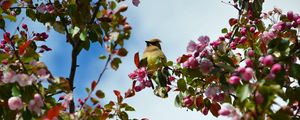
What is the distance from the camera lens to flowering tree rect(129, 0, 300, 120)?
8.54 ft

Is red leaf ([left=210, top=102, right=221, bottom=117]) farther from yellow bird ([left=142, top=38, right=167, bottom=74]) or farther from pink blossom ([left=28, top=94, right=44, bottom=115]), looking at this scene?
pink blossom ([left=28, top=94, right=44, bottom=115])

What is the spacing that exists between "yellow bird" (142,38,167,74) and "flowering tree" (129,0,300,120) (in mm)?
41

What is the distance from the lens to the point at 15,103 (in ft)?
9.78

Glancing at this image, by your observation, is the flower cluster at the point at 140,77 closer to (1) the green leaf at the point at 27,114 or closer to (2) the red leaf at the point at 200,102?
(2) the red leaf at the point at 200,102

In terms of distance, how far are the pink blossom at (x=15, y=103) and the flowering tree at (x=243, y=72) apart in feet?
3.84

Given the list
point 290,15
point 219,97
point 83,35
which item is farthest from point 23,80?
point 290,15

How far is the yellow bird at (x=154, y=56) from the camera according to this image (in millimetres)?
4344


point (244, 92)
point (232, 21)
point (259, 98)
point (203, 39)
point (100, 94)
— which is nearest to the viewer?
point (259, 98)

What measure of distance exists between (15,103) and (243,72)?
1359 mm

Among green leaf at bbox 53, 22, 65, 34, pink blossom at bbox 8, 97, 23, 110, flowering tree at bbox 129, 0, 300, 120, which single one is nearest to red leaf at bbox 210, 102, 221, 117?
flowering tree at bbox 129, 0, 300, 120

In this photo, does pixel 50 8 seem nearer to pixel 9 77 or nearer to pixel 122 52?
pixel 9 77

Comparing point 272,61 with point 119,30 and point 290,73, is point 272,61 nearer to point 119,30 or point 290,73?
point 290,73

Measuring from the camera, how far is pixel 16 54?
3.14 meters

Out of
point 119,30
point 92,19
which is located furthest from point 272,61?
point 92,19
